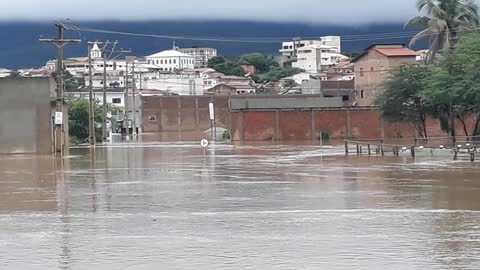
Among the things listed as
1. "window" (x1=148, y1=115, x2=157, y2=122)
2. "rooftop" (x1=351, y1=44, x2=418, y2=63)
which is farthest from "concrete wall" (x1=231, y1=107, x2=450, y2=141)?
"window" (x1=148, y1=115, x2=157, y2=122)

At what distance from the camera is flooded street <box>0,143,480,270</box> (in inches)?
436

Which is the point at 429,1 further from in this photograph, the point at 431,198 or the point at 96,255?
the point at 96,255

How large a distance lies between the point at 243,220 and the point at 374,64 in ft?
276

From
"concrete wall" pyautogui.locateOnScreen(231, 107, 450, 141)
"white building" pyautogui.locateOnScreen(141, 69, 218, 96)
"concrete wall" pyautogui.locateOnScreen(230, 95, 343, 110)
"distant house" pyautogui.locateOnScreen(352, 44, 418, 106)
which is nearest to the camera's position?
"concrete wall" pyautogui.locateOnScreen(231, 107, 450, 141)

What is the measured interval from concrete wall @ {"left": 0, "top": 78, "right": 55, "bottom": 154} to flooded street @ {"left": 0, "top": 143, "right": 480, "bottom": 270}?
20.8m

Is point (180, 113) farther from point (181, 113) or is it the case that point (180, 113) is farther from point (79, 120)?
point (79, 120)

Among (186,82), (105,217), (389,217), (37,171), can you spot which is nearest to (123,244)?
(105,217)

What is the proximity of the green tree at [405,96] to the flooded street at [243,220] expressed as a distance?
24.7m

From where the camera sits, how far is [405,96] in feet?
178

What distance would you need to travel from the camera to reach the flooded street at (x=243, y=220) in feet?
36.4

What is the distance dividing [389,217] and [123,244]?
5.55 m

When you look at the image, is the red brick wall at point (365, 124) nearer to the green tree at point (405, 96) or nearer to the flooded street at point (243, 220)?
the green tree at point (405, 96)

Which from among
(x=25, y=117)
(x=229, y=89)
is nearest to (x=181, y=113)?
(x=229, y=89)

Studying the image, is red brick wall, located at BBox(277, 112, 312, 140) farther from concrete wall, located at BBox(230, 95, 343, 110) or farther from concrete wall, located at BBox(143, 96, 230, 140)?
concrete wall, located at BBox(143, 96, 230, 140)
